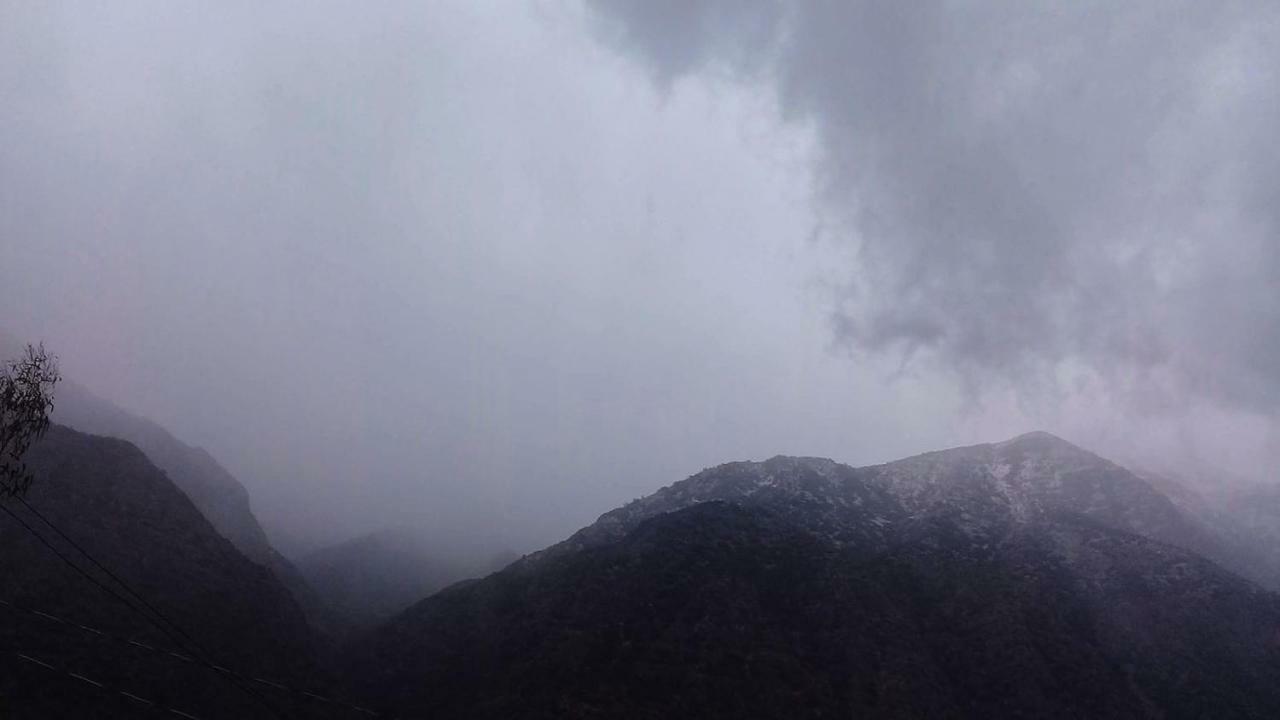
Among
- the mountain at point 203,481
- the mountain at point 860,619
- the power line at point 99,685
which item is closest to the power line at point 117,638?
the power line at point 99,685

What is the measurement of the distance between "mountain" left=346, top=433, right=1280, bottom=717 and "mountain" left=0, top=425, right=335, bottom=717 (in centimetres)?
1944

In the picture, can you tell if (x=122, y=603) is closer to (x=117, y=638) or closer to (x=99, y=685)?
(x=117, y=638)

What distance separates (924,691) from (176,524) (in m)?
103

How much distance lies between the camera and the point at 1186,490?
164 metres

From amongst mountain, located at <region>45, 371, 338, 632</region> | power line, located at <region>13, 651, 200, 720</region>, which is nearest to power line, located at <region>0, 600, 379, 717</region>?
power line, located at <region>13, 651, 200, 720</region>

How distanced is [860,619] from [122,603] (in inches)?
3701

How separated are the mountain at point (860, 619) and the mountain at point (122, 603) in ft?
63.8

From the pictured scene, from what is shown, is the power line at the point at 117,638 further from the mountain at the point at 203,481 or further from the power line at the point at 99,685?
the mountain at the point at 203,481

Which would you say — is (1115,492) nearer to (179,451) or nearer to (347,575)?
(347,575)

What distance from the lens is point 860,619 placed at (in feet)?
343

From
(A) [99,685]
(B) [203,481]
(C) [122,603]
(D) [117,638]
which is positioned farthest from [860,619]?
(B) [203,481]

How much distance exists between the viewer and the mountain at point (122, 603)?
6569 centimetres

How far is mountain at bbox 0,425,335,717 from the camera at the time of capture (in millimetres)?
65688

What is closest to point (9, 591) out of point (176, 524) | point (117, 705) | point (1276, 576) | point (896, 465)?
point (117, 705)
